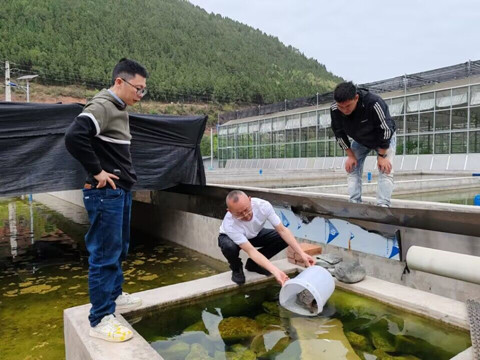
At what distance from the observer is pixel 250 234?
3166 millimetres

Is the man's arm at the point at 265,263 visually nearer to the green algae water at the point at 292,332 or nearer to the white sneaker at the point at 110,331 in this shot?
the green algae water at the point at 292,332

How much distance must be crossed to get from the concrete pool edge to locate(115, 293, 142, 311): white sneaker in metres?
0.04

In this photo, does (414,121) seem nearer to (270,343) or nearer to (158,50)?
(270,343)

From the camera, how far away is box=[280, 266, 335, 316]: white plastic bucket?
235 centimetres

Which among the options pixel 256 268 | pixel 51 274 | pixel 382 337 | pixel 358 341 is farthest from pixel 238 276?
pixel 51 274

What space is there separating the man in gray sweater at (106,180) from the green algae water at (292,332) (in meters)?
0.45

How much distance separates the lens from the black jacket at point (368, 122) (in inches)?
129

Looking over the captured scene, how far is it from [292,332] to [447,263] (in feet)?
3.57

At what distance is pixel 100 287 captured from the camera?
2.00 m

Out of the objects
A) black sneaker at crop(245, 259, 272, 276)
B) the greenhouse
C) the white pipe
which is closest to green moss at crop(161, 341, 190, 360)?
black sneaker at crop(245, 259, 272, 276)

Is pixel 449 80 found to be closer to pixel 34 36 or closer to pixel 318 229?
pixel 318 229

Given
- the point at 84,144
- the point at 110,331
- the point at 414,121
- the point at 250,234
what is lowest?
the point at 110,331

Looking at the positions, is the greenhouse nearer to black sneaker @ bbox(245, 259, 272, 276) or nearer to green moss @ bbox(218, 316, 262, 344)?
black sneaker @ bbox(245, 259, 272, 276)

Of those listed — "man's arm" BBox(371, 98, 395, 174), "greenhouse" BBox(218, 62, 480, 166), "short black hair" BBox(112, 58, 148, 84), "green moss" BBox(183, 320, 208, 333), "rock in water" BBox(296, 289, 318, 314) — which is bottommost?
"green moss" BBox(183, 320, 208, 333)
